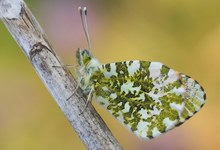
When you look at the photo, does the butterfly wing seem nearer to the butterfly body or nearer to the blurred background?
the butterfly body

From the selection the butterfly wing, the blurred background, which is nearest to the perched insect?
the butterfly wing

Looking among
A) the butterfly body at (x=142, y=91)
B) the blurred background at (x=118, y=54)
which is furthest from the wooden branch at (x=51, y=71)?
the blurred background at (x=118, y=54)

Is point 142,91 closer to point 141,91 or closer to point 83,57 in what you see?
point 141,91

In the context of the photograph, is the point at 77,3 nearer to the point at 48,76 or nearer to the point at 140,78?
the point at 140,78

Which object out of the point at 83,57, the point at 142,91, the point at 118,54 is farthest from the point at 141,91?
the point at 118,54

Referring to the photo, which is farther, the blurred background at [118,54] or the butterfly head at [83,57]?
the blurred background at [118,54]

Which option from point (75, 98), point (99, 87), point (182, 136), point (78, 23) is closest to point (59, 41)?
point (78, 23)

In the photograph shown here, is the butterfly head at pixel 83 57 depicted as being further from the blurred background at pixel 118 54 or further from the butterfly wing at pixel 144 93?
the blurred background at pixel 118 54
